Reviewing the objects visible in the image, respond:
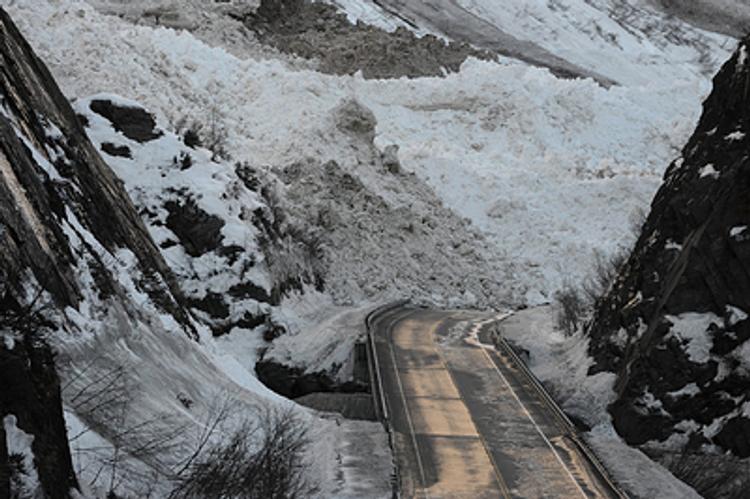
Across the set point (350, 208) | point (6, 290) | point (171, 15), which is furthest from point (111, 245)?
point (171, 15)

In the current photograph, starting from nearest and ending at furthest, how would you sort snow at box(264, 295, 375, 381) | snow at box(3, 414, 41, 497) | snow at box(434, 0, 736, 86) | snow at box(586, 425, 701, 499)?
snow at box(3, 414, 41, 497) < snow at box(586, 425, 701, 499) < snow at box(264, 295, 375, 381) < snow at box(434, 0, 736, 86)

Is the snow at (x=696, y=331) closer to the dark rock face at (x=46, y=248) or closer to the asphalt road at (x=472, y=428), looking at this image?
the asphalt road at (x=472, y=428)

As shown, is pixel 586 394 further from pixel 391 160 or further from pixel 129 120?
pixel 391 160

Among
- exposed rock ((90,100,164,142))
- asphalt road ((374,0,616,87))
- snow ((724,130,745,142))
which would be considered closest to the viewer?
snow ((724,130,745,142))

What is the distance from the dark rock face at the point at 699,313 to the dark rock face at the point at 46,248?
7.28m

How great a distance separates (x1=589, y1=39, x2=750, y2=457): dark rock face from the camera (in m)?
13.1

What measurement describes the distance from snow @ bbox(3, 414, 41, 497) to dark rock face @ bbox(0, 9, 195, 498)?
15mm

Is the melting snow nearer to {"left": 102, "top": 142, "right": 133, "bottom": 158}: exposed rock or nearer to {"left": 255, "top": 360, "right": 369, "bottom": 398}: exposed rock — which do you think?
{"left": 255, "top": 360, "right": 369, "bottom": 398}: exposed rock

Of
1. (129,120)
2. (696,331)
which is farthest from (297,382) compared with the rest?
(696,331)

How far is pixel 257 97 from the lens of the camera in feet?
136

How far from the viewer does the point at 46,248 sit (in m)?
8.25

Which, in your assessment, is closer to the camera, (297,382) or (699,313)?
(699,313)

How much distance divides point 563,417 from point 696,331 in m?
2.76

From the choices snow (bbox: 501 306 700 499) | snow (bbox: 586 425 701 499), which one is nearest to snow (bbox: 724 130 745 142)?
snow (bbox: 501 306 700 499)
